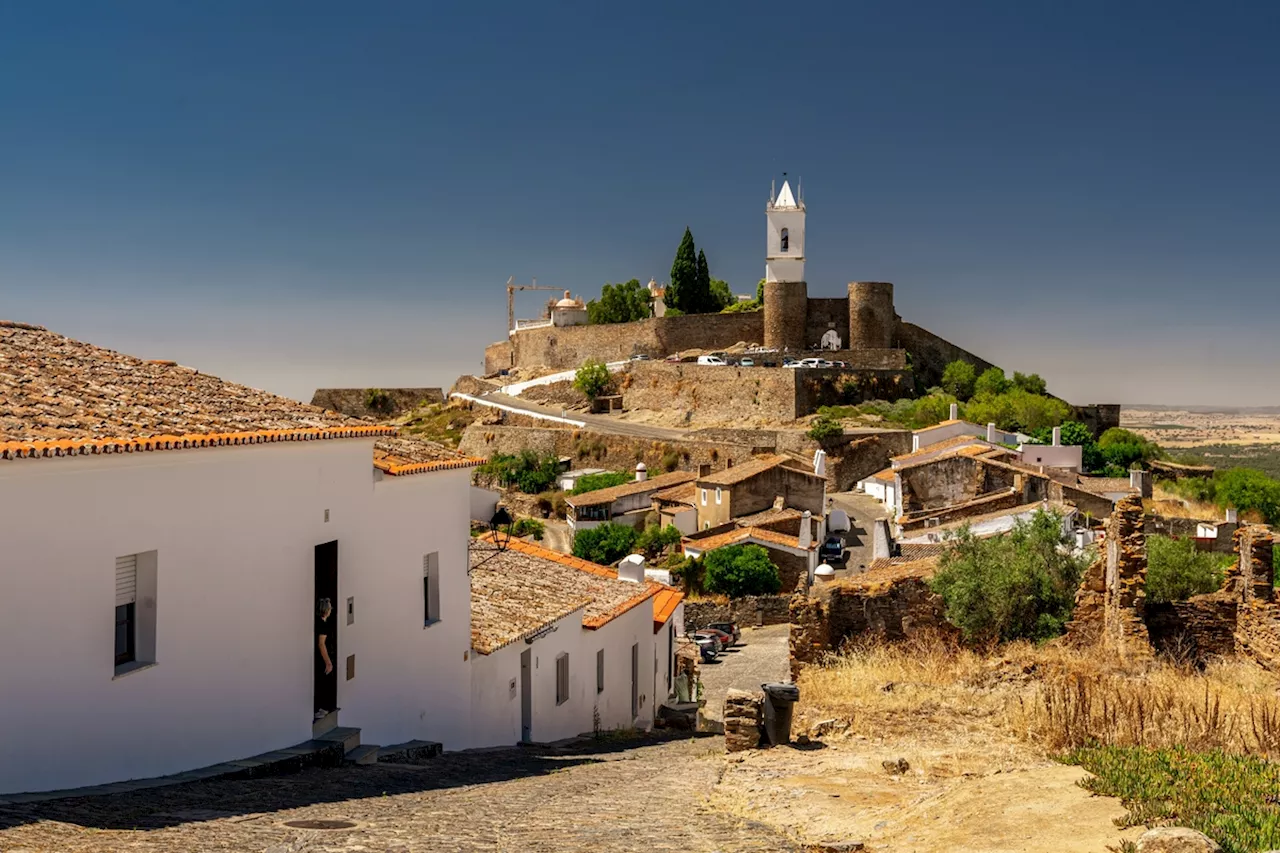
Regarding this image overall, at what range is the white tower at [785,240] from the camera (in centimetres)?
6281

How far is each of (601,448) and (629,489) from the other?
9790mm

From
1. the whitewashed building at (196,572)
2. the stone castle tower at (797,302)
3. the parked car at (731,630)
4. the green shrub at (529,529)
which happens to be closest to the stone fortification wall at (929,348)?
the stone castle tower at (797,302)

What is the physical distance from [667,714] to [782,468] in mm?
24043

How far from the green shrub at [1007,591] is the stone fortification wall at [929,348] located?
47.3m

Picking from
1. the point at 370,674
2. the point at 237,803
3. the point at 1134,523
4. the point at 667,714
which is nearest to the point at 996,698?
the point at 1134,523

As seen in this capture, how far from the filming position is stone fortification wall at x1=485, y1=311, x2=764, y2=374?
6644 centimetres

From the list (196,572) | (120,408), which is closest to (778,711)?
(196,572)

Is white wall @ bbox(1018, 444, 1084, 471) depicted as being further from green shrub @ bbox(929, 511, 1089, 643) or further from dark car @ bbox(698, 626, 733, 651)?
green shrub @ bbox(929, 511, 1089, 643)

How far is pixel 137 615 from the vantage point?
873cm

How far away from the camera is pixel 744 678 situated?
2511 cm

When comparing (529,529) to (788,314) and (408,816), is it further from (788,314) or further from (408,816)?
(408,816)

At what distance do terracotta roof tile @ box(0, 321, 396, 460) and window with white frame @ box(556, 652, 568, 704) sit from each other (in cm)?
478

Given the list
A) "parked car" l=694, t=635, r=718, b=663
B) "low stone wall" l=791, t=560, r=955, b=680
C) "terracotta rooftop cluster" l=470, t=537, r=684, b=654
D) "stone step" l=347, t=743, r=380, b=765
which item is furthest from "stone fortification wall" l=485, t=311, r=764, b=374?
"stone step" l=347, t=743, r=380, b=765

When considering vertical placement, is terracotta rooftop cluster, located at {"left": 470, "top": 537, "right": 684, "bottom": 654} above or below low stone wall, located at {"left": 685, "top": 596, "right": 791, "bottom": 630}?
above
